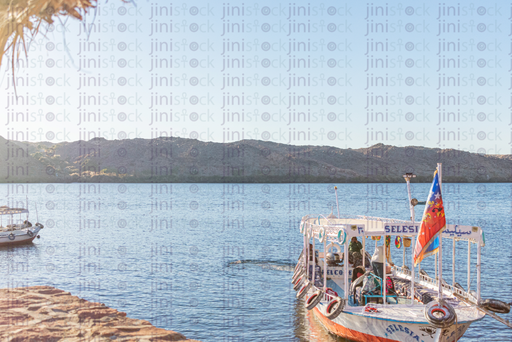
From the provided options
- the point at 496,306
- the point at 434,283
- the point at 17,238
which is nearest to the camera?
the point at 496,306

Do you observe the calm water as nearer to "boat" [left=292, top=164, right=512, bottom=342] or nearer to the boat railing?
"boat" [left=292, top=164, right=512, bottom=342]

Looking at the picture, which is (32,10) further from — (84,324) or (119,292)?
(119,292)

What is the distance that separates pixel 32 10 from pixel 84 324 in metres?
13.6

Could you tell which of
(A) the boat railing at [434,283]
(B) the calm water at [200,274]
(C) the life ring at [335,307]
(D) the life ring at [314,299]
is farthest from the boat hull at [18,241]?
(C) the life ring at [335,307]

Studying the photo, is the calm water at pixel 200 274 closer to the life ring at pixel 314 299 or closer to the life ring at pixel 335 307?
the life ring at pixel 314 299

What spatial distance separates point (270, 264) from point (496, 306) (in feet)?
75.3

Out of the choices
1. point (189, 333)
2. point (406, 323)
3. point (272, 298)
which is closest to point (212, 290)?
point (272, 298)

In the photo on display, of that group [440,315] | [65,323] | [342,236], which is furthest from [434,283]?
[65,323]

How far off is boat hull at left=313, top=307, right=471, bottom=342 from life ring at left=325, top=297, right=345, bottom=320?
1.57ft

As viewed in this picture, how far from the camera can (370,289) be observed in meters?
15.8

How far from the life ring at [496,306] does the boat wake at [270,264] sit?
1964 cm

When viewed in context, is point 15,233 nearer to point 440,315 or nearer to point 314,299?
point 314,299

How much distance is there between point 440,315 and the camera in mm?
12297

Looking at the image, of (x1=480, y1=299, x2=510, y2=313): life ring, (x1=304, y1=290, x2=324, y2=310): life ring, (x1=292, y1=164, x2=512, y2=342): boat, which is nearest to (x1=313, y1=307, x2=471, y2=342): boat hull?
(x1=292, y1=164, x2=512, y2=342): boat
